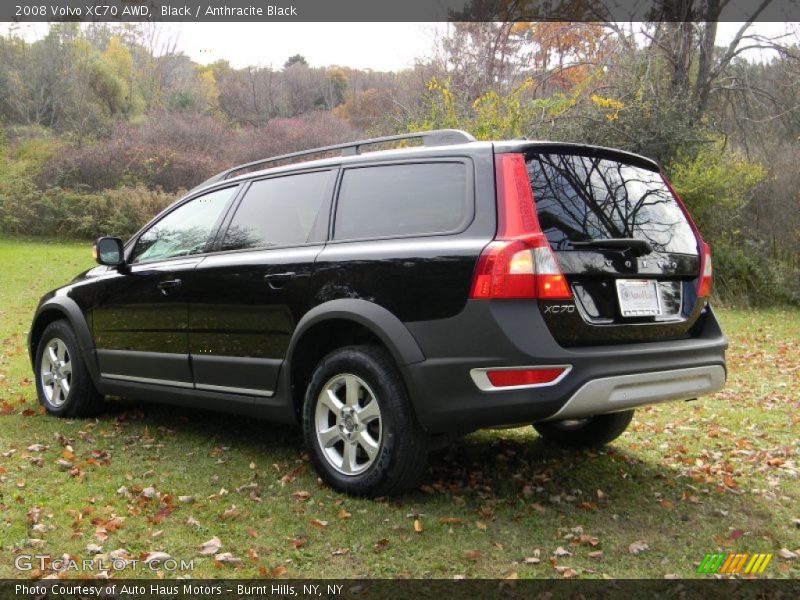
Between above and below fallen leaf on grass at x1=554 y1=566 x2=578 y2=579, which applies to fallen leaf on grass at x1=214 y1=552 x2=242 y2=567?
above

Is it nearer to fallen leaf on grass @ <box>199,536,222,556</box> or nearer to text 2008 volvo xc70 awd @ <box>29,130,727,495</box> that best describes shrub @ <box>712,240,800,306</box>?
text 2008 volvo xc70 awd @ <box>29,130,727,495</box>

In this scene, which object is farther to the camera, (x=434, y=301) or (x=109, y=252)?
(x=109, y=252)

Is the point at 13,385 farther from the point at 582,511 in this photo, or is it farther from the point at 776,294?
the point at 776,294

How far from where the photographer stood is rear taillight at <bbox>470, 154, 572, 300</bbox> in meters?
3.51

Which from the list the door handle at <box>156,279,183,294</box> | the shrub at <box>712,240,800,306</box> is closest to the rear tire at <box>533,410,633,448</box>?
the door handle at <box>156,279,183,294</box>

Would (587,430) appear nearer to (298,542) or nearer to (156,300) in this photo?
(298,542)

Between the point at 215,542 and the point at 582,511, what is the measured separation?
1.82 m

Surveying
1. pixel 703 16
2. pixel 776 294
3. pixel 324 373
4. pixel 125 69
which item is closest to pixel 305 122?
pixel 125 69

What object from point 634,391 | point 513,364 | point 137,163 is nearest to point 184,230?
point 513,364

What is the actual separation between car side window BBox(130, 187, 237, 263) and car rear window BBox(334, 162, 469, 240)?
117cm

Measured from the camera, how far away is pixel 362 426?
13.2 ft

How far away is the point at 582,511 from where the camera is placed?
398 cm

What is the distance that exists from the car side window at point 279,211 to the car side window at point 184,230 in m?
0.27

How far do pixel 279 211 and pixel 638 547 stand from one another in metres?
2.77
